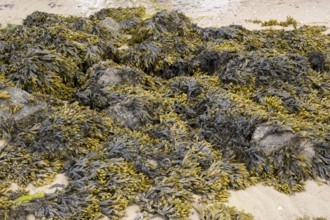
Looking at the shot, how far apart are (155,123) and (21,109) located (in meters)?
1.69

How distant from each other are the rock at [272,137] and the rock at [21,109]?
8.74 ft

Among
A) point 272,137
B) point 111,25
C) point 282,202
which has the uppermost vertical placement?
point 111,25

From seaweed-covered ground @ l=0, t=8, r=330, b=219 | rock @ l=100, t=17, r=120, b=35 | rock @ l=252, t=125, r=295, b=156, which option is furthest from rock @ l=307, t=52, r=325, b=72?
rock @ l=100, t=17, r=120, b=35

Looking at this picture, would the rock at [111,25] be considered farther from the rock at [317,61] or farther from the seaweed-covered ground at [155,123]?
the rock at [317,61]

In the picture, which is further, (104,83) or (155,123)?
(104,83)

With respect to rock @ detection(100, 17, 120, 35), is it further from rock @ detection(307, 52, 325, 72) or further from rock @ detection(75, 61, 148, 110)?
rock @ detection(307, 52, 325, 72)

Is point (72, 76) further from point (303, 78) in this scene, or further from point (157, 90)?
point (303, 78)

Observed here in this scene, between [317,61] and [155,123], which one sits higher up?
[317,61]

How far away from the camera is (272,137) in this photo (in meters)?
4.04

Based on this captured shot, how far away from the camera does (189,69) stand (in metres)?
5.58

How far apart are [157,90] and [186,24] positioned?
2.07m

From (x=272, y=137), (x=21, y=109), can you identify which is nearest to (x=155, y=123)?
(x=272, y=137)

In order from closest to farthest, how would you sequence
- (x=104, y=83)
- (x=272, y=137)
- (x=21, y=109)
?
(x=272, y=137)
(x=21, y=109)
(x=104, y=83)

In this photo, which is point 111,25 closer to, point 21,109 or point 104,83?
point 104,83
